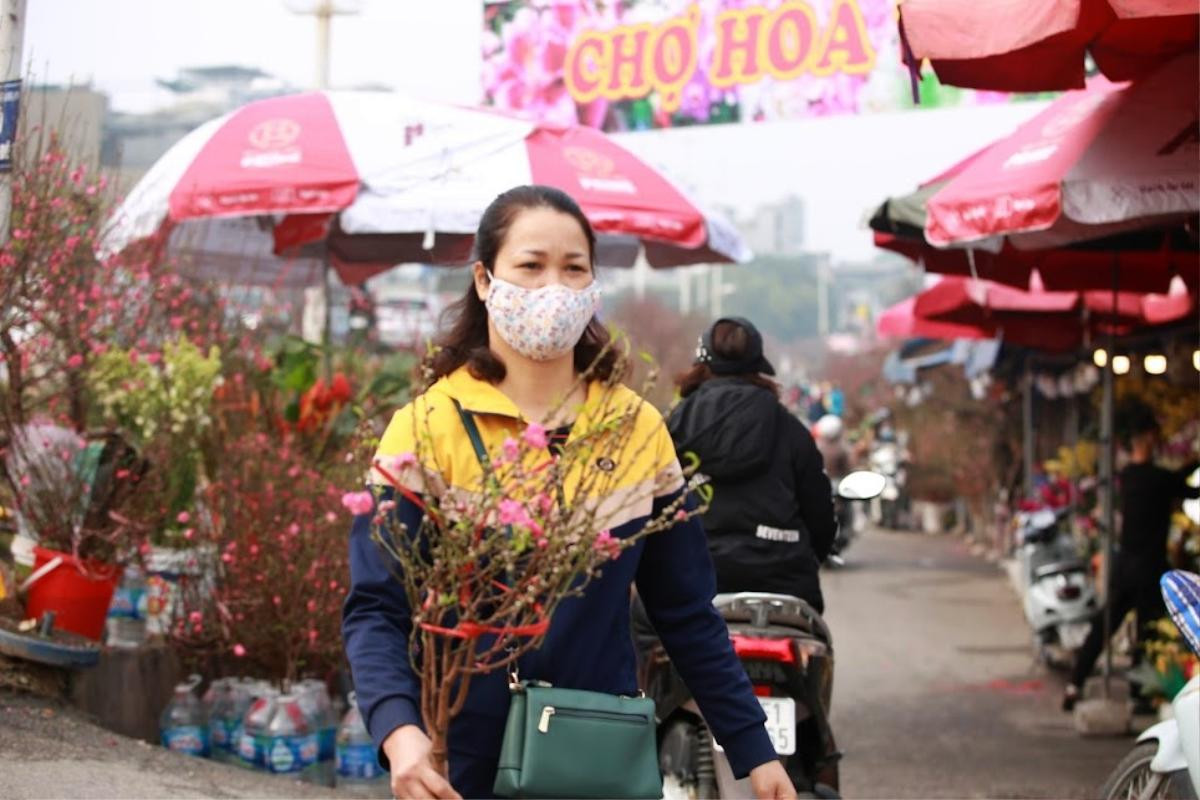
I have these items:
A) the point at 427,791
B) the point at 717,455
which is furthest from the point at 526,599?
the point at 717,455

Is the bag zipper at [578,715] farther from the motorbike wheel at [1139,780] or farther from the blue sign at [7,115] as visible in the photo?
the blue sign at [7,115]

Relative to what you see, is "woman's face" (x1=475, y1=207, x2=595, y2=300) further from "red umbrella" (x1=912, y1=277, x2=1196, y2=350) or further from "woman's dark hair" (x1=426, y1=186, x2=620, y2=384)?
"red umbrella" (x1=912, y1=277, x2=1196, y2=350)

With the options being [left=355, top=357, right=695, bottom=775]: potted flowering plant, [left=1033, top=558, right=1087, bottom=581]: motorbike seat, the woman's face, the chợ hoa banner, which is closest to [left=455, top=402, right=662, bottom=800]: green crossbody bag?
[left=355, top=357, right=695, bottom=775]: potted flowering plant

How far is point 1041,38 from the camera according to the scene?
620 cm

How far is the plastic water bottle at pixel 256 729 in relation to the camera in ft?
22.4

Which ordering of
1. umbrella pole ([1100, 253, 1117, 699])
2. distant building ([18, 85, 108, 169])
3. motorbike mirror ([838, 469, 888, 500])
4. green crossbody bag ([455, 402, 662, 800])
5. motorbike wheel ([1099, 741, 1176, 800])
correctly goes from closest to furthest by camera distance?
1. green crossbody bag ([455, 402, 662, 800])
2. motorbike wheel ([1099, 741, 1176, 800])
3. motorbike mirror ([838, 469, 888, 500])
4. distant building ([18, 85, 108, 169])
5. umbrella pole ([1100, 253, 1117, 699])

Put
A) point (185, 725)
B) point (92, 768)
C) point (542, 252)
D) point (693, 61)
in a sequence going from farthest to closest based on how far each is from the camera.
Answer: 1. point (693, 61)
2. point (185, 725)
3. point (92, 768)
4. point (542, 252)

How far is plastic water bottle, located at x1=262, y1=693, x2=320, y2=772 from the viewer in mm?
6777

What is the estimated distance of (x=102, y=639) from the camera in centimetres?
717

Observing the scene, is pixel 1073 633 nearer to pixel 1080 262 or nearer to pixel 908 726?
pixel 908 726

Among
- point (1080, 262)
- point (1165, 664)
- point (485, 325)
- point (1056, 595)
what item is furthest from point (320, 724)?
point (1056, 595)

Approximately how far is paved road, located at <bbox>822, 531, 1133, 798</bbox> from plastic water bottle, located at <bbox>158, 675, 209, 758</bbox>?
298cm

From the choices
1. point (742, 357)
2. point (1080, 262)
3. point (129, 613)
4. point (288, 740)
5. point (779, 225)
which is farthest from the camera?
point (779, 225)

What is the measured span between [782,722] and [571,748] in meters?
A: 2.58
